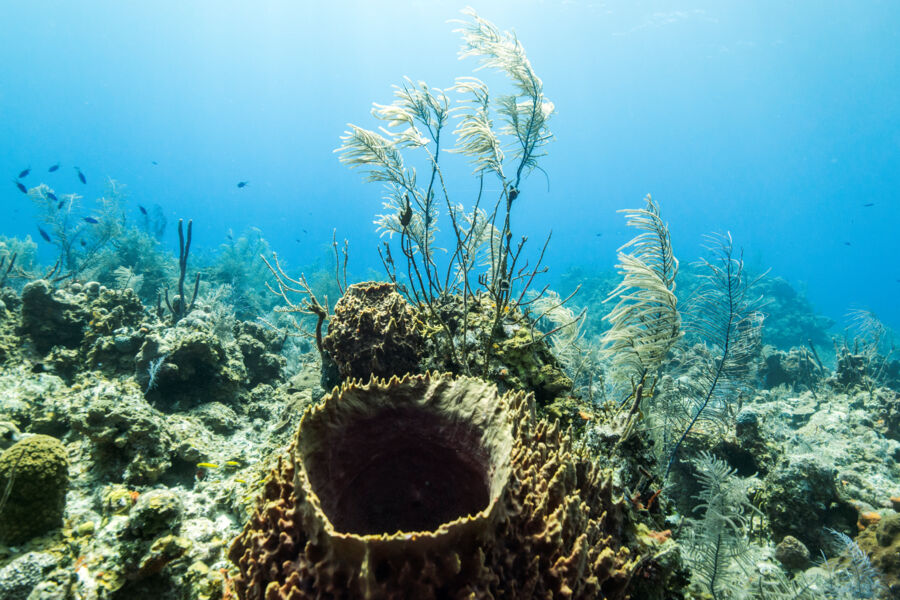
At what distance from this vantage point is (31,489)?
2428mm

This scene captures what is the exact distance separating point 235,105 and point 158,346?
513ft

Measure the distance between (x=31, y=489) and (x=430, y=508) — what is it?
2653 millimetres

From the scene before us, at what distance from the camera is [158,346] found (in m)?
5.05

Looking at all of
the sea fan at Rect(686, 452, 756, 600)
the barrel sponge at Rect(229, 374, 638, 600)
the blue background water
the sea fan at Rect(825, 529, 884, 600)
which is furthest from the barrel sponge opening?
the blue background water

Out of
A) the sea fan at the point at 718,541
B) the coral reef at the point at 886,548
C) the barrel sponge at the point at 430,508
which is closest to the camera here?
the barrel sponge at the point at 430,508

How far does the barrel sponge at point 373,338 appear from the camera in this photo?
11.1 ft

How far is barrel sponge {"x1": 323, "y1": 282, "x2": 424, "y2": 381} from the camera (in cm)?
340

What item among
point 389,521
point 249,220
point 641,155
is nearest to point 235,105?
point 249,220

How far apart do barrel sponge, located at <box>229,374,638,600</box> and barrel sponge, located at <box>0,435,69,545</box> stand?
1.86 metres

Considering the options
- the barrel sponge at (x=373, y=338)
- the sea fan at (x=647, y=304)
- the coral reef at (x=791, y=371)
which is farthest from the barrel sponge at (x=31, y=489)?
the coral reef at (x=791, y=371)

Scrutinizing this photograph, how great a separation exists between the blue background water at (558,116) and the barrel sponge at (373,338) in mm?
62425

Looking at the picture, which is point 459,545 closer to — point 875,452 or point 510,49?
point 510,49

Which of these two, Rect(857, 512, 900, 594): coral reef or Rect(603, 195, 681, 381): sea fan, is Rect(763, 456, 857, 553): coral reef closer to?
Rect(857, 512, 900, 594): coral reef

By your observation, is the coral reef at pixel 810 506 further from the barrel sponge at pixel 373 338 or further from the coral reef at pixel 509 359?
the barrel sponge at pixel 373 338
